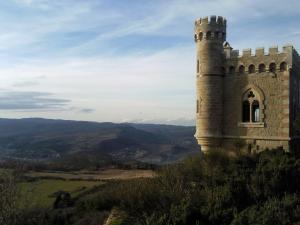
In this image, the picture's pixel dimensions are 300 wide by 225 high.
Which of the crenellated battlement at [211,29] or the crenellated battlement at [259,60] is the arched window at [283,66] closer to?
the crenellated battlement at [259,60]

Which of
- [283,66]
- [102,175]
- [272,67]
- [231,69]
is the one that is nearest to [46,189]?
[102,175]

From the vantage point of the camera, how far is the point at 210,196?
68.1 ft

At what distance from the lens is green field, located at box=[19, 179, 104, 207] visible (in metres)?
32.5

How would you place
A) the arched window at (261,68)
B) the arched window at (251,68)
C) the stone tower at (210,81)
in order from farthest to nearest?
1. the stone tower at (210,81)
2. the arched window at (251,68)
3. the arched window at (261,68)

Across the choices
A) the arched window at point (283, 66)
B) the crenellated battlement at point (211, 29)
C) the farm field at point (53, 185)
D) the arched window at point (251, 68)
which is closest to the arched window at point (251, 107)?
the arched window at point (251, 68)

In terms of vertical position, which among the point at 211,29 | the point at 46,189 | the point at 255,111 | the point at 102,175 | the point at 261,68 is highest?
the point at 211,29

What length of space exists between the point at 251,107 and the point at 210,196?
10.4 metres

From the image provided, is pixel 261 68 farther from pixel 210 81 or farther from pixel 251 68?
pixel 210 81

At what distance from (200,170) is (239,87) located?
22.3 ft

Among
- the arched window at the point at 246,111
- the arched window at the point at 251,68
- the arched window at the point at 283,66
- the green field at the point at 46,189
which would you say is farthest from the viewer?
the green field at the point at 46,189

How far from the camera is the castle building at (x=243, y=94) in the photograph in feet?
93.7

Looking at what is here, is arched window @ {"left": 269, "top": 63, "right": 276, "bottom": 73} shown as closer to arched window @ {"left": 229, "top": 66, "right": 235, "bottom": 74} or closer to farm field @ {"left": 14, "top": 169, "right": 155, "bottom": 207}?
arched window @ {"left": 229, "top": 66, "right": 235, "bottom": 74}

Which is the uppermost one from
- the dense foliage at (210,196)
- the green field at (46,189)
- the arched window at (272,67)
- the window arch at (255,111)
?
the arched window at (272,67)

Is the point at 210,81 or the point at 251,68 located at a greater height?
the point at 251,68
